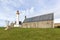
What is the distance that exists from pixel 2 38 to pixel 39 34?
6.85 metres

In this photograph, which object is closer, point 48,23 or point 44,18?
point 48,23

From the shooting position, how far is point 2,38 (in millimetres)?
25562

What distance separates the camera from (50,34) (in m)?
26.8

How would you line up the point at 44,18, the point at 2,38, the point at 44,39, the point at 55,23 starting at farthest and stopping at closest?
the point at 44,18, the point at 55,23, the point at 2,38, the point at 44,39

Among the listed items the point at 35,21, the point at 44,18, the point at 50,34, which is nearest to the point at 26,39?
the point at 50,34

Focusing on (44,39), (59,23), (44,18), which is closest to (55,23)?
(59,23)

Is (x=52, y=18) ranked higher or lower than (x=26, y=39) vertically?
higher

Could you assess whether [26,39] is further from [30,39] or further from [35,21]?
[35,21]

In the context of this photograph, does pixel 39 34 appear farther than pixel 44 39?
Yes

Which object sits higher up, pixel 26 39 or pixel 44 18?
pixel 44 18

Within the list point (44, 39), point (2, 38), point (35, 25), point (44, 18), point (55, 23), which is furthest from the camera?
point (35, 25)

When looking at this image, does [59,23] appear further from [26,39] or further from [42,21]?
[26,39]

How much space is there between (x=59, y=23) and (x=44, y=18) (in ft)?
17.1

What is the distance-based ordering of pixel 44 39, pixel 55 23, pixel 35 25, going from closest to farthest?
pixel 44 39
pixel 55 23
pixel 35 25
